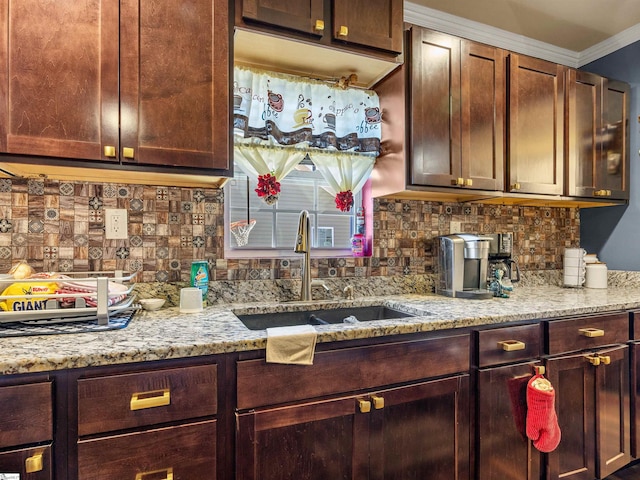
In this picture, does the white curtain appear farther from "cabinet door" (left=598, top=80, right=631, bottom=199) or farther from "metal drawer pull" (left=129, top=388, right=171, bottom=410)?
"cabinet door" (left=598, top=80, right=631, bottom=199)

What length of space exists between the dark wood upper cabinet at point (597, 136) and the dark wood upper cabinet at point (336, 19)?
4.15ft

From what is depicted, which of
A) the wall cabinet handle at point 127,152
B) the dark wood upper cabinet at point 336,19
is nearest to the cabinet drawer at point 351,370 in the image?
the wall cabinet handle at point 127,152

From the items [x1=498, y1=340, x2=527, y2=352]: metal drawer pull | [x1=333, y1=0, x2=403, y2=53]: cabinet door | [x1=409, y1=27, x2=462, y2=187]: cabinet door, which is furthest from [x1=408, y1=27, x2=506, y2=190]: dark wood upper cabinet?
[x1=498, y1=340, x2=527, y2=352]: metal drawer pull

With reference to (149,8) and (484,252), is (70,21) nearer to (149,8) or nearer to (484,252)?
(149,8)

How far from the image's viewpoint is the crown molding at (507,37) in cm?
215

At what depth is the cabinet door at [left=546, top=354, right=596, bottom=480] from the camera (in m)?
1.60

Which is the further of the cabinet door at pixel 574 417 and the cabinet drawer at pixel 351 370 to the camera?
the cabinet door at pixel 574 417

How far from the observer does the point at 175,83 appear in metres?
1.32

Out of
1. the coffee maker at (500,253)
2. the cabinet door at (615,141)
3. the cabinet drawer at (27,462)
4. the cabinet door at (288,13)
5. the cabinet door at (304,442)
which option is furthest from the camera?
the cabinet door at (615,141)

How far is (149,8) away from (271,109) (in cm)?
62

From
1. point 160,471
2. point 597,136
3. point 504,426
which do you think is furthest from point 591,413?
point 160,471

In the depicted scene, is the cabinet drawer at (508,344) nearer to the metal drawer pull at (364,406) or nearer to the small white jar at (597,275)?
the metal drawer pull at (364,406)

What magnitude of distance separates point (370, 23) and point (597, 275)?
213 cm

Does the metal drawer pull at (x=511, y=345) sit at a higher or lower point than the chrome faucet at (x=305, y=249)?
lower
